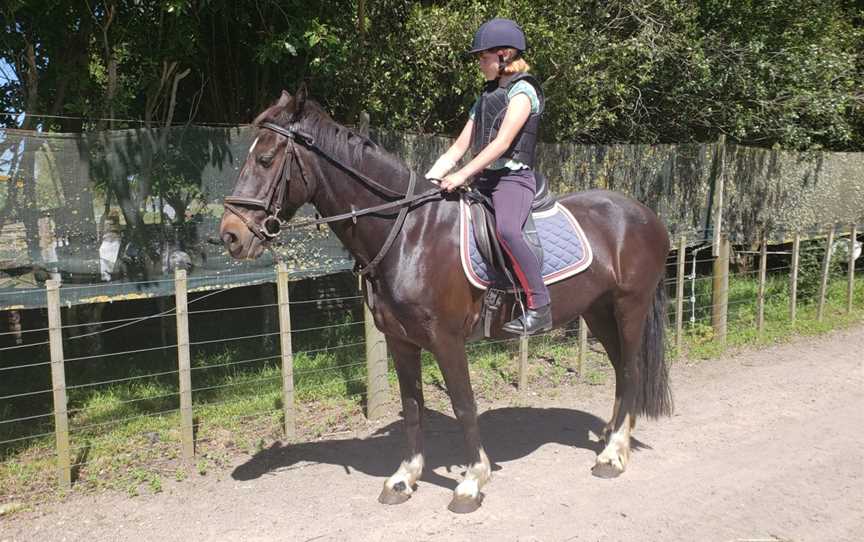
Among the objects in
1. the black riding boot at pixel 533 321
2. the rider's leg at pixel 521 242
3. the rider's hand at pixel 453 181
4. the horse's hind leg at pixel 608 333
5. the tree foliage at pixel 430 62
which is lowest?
the horse's hind leg at pixel 608 333

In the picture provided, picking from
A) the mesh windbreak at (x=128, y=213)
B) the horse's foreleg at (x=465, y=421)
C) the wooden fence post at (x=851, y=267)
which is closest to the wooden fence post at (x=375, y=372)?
the mesh windbreak at (x=128, y=213)

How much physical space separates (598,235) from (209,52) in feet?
17.7

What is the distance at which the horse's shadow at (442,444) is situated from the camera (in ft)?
15.4

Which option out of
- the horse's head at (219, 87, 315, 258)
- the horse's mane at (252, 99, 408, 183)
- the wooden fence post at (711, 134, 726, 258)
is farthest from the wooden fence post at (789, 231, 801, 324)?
the horse's head at (219, 87, 315, 258)

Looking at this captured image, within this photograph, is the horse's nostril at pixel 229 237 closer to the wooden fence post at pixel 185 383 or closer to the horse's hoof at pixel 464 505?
the wooden fence post at pixel 185 383

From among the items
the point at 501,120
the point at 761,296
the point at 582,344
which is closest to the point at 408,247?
the point at 501,120

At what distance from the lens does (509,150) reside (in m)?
3.94

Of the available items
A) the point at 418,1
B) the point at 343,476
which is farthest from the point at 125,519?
the point at 418,1

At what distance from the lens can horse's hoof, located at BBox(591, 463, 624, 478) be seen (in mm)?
4414

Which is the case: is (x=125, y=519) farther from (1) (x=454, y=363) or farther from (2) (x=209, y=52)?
(2) (x=209, y=52)

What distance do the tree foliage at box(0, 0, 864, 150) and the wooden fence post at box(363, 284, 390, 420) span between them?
2.59 meters

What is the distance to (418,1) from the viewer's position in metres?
7.40

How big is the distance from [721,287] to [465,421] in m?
5.30

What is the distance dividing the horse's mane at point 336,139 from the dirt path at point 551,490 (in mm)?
2129
